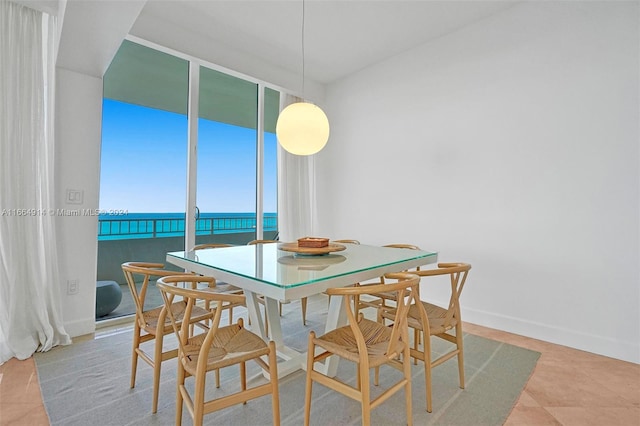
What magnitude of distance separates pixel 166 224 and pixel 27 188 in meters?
1.36

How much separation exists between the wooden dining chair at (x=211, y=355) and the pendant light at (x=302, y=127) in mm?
1279

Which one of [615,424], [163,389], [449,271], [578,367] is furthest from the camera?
[578,367]

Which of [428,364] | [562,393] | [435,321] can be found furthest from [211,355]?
[562,393]

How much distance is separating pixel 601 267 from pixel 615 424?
1.28 metres

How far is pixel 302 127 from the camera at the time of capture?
234 cm

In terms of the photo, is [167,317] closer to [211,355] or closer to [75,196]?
[211,355]

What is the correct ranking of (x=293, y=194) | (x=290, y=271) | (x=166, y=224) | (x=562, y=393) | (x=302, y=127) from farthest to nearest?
(x=293, y=194)
(x=166, y=224)
(x=302, y=127)
(x=562, y=393)
(x=290, y=271)

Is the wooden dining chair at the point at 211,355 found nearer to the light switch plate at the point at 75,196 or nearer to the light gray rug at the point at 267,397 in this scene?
the light gray rug at the point at 267,397

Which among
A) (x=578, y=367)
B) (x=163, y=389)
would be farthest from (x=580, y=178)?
(x=163, y=389)

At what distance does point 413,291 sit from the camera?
1518 mm

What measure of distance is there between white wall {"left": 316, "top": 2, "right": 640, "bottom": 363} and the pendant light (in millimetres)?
1689

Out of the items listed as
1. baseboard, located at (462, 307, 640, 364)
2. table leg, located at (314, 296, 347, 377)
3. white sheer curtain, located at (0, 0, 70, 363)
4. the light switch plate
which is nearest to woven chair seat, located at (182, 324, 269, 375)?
table leg, located at (314, 296, 347, 377)

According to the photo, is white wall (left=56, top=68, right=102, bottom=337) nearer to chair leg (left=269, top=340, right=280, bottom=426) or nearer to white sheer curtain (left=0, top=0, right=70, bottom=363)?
white sheer curtain (left=0, top=0, right=70, bottom=363)

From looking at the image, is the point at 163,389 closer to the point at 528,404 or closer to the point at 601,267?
the point at 528,404
